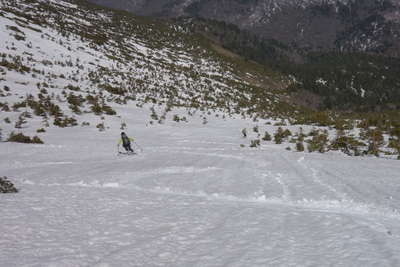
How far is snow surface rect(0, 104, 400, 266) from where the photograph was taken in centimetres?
329

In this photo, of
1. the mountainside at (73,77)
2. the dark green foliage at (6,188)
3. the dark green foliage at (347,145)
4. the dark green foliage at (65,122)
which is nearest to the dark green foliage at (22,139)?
the dark green foliage at (65,122)

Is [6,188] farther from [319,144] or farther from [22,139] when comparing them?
[319,144]

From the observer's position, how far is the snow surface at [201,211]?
3293 mm

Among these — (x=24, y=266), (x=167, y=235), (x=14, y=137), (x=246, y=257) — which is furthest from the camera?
(x=14, y=137)

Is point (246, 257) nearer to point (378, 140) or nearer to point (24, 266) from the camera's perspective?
point (24, 266)

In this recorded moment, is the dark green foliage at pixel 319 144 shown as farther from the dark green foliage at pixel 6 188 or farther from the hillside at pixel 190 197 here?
the dark green foliage at pixel 6 188

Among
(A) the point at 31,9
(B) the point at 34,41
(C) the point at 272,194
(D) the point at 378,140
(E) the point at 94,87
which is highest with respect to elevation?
(A) the point at 31,9

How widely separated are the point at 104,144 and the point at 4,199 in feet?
29.7

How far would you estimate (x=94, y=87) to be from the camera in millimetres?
29969

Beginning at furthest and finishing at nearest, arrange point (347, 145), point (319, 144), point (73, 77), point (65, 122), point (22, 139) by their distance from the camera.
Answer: point (73, 77) < point (65, 122) < point (22, 139) < point (319, 144) < point (347, 145)

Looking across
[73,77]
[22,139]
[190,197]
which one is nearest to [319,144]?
[190,197]

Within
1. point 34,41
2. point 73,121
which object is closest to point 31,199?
point 73,121

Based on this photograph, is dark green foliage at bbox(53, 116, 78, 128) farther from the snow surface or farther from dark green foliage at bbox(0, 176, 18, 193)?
dark green foliage at bbox(0, 176, 18, 193)

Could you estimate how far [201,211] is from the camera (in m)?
5.09
